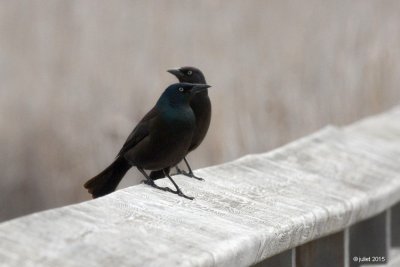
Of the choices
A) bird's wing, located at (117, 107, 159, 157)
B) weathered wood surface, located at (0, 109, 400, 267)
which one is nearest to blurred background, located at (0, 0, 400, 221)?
bird's wing, located at (117, 107, 159, 157)

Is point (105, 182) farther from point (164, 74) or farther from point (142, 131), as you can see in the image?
point (164, 74)

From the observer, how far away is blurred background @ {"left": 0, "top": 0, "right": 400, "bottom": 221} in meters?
7.51

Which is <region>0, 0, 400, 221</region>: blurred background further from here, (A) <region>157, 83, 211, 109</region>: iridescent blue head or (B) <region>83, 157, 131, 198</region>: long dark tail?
(A) <region>157, 83, 211, 109</region>: iridescent blue head

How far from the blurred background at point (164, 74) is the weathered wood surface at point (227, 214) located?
193 centimetres

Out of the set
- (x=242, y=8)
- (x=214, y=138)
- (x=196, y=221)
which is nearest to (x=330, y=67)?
(x=242, y=8)

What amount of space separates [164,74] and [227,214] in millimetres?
4447

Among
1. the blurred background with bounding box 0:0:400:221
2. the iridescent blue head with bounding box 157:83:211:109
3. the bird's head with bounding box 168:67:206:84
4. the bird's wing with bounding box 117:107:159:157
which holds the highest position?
the iridescent blue head with bounding box 157:83:211:109

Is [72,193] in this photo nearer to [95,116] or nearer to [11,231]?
[95,116]

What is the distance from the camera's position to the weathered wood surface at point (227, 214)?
3533mm

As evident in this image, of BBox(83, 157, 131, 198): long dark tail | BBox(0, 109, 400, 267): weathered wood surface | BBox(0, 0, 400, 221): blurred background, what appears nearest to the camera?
BBox(0, 109, 400, 267): weathered wood surface

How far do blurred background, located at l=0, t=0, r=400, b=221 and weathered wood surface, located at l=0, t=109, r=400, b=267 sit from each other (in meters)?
1.93

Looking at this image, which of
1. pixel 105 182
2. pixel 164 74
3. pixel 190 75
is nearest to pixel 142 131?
pixel 105 182

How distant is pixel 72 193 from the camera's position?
7551 millimetres

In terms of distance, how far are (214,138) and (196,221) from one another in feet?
16.7
